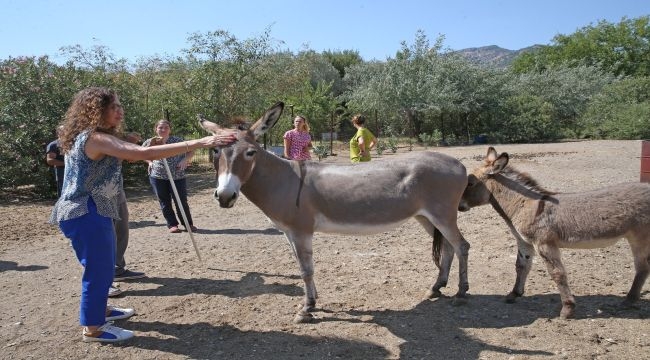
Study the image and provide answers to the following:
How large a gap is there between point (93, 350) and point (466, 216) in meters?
6.72

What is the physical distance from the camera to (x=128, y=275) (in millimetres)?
5789

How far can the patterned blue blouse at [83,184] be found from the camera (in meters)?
3.72

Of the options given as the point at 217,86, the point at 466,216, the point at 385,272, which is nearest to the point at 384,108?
the point at 217,86

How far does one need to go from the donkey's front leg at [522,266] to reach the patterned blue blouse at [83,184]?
13.0 feet

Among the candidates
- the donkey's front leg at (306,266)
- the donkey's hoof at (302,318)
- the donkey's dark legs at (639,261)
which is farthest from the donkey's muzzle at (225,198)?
the donkey's dark legs at (639,261)

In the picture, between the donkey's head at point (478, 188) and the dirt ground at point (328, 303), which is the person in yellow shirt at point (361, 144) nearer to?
the dirt ground at point (328, 303)

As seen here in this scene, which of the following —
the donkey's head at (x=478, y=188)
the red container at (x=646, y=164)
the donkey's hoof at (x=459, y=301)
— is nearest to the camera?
the donkey's hoof at (x=459, y=301)

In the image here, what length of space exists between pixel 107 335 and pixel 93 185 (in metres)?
1.37

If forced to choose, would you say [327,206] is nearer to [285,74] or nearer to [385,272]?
[385,272]

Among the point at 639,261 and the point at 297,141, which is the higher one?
the point at 297,141

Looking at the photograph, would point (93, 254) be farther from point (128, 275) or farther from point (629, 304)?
point (629, 304)

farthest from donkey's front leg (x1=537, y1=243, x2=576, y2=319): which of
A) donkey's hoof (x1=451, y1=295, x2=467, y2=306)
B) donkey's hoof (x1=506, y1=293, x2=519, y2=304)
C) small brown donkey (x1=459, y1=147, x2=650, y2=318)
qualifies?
donkey's hoof (x1=451, y1=295, x2=467, y2=306)

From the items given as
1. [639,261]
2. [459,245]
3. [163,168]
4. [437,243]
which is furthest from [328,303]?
[163,168]

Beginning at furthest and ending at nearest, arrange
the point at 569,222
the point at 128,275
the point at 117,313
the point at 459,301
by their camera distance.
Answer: the point at 128,275, the point at 459,301, the point at 117,313, the point at 569,222
